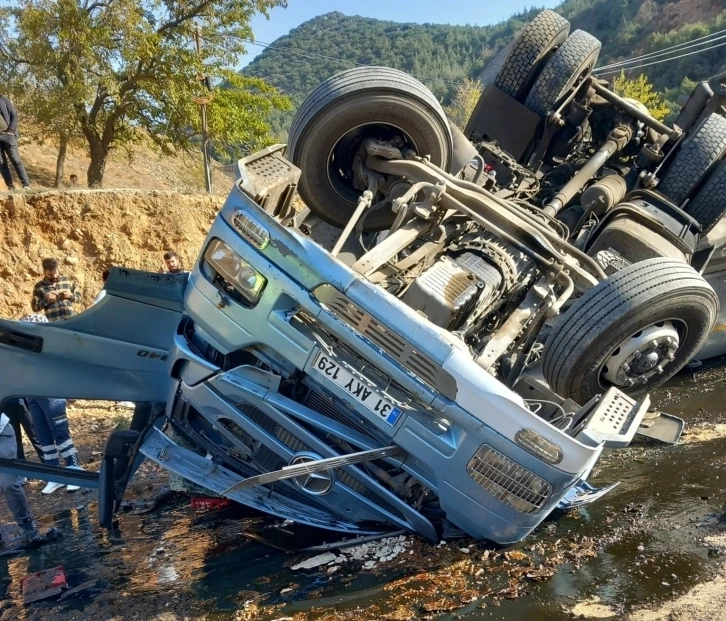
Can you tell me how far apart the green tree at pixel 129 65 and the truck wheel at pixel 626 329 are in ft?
39.3

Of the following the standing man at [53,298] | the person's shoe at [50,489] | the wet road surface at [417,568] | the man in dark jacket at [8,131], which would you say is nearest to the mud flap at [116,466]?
the wet road surface at [417,568]

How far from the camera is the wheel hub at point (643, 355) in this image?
3568 millimetres

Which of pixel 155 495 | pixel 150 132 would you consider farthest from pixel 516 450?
pixel 150 132

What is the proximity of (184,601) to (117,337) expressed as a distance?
1.55m

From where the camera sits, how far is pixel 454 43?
10731 cm

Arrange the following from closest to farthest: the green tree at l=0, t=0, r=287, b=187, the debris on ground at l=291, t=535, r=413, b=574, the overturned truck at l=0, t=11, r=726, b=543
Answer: the overturned truck at l=0, t=11, r=726, b=543 → the debris on ground at l=291, t=535, r=413, b=574 → the green tree at l=0, t=0, r=287, b=187

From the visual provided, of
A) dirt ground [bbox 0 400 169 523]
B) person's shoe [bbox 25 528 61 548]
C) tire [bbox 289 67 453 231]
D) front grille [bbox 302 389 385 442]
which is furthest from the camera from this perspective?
dirt ground [bbox 0 400 169 523]

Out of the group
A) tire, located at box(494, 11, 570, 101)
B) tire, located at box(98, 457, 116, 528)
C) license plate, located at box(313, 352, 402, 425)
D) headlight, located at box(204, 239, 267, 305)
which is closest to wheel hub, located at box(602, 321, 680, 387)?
license plate, located at box(313, 352, 402, 425)

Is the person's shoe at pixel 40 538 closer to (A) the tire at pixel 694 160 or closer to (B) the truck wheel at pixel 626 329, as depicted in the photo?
(B) the truck wheel at pixel 626 329

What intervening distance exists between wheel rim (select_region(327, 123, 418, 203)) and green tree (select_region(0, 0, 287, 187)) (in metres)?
10.2

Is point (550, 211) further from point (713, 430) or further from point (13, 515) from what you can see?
point (13, 515)

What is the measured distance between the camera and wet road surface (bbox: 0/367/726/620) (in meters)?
2.92

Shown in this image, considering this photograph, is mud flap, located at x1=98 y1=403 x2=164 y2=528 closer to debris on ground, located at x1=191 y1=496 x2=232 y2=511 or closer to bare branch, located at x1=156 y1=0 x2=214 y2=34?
debris on ground, located at x1=191 y1=496 x2=232 y2=511

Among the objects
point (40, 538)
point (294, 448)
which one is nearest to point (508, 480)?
point (294, 448)
